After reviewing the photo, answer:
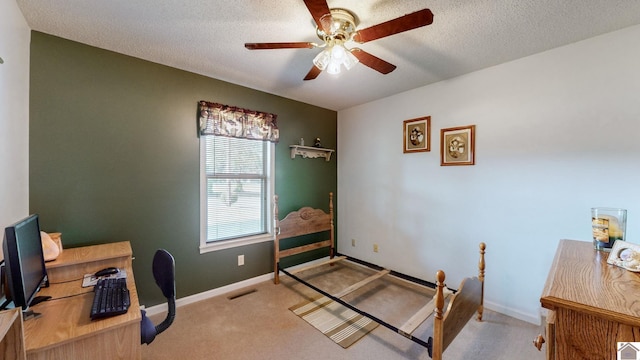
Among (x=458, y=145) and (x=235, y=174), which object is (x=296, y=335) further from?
(x=458, y=145)

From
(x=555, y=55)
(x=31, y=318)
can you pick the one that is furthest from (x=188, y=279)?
(x=555, y=55)

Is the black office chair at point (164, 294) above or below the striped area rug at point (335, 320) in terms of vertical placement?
above

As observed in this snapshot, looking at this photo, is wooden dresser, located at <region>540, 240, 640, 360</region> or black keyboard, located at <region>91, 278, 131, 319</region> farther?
black keyboard, located at <region>91, 278, 131, 319</region>

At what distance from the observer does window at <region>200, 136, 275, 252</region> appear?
2875 mm

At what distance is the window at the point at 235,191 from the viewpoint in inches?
113

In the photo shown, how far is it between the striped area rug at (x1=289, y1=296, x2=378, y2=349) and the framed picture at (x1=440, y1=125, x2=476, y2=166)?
1935mm

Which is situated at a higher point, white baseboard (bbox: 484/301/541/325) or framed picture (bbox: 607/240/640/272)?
framed picture (bbox: 607/240/640/272)

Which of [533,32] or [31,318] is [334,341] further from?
[533,32]

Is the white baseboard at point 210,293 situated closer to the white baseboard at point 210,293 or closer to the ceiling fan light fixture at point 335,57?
the white baseboard at point 210,293

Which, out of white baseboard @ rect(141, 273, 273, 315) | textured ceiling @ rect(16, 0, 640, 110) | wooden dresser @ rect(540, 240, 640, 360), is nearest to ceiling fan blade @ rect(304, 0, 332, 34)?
textured ceiling @ rect(16, 0, 640, 110)

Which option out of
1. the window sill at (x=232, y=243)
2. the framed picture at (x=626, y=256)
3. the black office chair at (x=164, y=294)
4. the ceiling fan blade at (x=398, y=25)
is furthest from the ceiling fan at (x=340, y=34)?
the window sill at (x=232, y=243)

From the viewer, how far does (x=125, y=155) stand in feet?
7.74

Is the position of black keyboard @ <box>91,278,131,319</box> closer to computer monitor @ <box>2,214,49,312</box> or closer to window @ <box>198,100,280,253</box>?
computer monitor @ <box>2,214,49,312</box>

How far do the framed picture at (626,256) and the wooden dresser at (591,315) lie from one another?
0.24 ft
